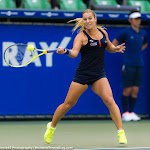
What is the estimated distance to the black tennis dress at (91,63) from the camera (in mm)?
6859

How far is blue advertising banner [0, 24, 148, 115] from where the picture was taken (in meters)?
9.96

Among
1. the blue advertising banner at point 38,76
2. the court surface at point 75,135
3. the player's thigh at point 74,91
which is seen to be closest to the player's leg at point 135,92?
the court surface at point 75,135

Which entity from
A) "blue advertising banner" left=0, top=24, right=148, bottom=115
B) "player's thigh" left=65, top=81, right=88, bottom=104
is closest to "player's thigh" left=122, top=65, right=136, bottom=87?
"blue advertising banner" left=0, top=24, right=148, bottom=115

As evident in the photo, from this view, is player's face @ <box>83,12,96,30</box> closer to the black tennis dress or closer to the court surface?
the black tennis dress

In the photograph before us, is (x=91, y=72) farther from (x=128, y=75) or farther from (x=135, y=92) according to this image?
(x=135, y=92)

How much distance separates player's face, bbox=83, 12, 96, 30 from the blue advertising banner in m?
3.30

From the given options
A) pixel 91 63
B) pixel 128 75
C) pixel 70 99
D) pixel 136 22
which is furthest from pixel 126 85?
pixel 70 99

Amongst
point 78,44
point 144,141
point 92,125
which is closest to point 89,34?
point 78,44

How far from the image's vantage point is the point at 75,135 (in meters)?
7.96

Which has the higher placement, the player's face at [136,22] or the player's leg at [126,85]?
the player's face at [136,22]

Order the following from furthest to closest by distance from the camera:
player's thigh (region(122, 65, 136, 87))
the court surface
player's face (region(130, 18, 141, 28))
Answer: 1. player's thigh (region(122, 65, 136, 87))
2. player's face (region(130, 18, 141, 28))
3. the court surface

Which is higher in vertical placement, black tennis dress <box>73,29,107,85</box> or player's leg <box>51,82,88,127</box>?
black tennis dress <box>73,29,107,85</box>

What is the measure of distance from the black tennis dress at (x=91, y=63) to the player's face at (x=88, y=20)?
5.0 inches

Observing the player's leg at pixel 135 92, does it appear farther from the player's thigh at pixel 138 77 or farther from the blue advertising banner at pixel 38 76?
the blue advertising banner at pixel 38 76
